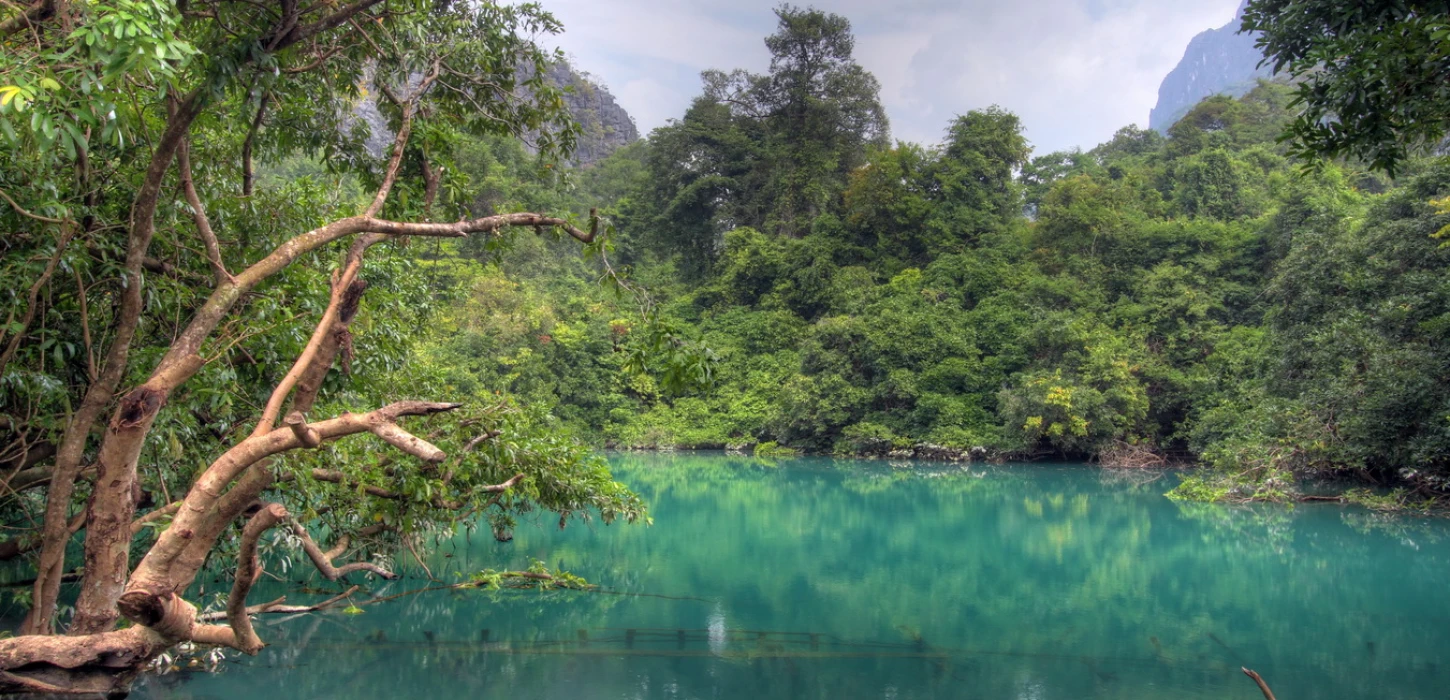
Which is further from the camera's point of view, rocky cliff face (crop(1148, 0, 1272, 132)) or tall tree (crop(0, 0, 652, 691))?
rocky cliff face (crop(1148, 0, 1272, 132))

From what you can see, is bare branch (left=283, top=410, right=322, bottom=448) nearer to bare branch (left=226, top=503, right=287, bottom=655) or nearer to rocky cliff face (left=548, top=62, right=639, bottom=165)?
bare branch (left=226, top=503, right=287, bottom=655)

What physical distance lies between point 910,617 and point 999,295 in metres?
17.7

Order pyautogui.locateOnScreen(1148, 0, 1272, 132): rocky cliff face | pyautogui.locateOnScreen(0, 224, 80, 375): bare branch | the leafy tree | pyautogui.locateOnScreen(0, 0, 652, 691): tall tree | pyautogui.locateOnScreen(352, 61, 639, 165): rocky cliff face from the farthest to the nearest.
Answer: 1. pyautogui.locateOnScreen(1148, 0, 1272, 132): rocky cliff face
2. pyautogui.locateOnScreen(352, 61, 639, 165): rocky cliff face
3. the leafy tree
4. pyautogui.locateOnScreen(0, 224, 80, 375): bare branch
5. pyautogui.locateOnScreen(0, 0, 652, 691): tall tree

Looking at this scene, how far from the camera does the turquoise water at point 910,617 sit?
614 cm

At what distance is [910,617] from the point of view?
801cm

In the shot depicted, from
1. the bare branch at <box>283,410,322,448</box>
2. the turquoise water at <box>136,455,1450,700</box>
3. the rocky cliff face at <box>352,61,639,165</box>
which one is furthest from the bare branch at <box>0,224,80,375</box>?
the rocky cliff face at <box>352,61,639,165</box>

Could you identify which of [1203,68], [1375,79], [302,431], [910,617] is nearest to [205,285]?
[302,431]

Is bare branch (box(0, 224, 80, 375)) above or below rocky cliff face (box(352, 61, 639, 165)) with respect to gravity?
below

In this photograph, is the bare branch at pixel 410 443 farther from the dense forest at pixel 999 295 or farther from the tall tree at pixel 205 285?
the dense forest at pixel 999 295

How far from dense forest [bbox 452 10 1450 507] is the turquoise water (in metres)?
2.72

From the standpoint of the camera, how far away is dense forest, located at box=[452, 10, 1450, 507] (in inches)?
543

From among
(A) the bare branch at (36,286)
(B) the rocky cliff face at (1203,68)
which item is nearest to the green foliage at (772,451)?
(A) the bare branch at (36,286)

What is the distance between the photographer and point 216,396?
4508mm

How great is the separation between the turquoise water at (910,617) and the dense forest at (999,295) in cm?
272
